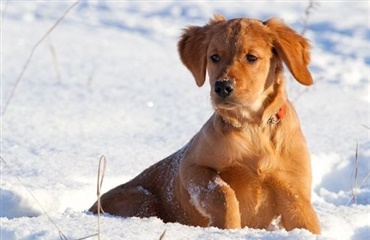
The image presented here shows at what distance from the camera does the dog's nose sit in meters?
3.40

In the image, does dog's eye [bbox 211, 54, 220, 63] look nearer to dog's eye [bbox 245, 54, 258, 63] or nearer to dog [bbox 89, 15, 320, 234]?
dog [bbox 89, 15, 320, 234]

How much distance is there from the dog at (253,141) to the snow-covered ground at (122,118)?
0.26m

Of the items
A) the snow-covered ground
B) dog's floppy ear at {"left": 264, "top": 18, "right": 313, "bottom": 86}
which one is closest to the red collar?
dog's floppy ear at {"left": 264, "top": 18, "right": 313, "bottom": 86}

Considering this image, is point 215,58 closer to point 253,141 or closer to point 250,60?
point 250,60

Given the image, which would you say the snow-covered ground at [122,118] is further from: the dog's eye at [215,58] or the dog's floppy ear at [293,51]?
the dog's eye at [215,58]

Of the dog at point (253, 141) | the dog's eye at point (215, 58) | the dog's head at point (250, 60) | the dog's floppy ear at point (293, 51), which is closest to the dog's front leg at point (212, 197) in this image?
the dog at point (253, 141)

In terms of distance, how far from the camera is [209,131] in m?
3.67

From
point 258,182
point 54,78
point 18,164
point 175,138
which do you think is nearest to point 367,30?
point 54,78

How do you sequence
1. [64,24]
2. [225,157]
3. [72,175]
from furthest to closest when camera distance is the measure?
[64,24], [72,175], [225,157]

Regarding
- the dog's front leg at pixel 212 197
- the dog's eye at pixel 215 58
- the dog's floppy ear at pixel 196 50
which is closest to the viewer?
the dog's front leg at pixel 212 197

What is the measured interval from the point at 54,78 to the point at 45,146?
7.32ft

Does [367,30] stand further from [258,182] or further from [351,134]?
[258,182]

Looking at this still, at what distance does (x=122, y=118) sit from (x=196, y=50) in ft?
7.58

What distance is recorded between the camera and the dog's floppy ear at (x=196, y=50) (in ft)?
12.7
